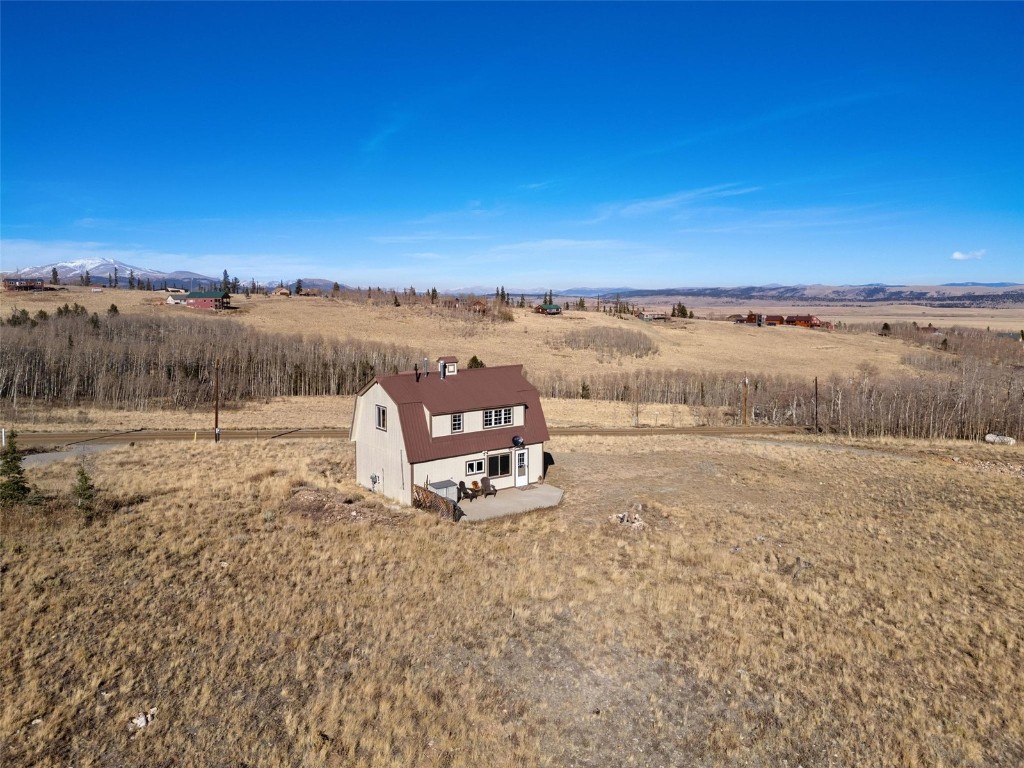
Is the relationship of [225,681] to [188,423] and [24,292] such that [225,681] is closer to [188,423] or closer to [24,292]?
[188,423]

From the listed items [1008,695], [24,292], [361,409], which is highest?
[24,292]

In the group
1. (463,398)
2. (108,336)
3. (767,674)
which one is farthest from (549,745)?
(108,336)

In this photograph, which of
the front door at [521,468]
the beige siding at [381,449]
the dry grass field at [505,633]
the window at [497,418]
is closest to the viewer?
the dry grass field at [505,633]

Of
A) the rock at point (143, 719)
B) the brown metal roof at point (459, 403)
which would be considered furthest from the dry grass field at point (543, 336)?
the rock at point (143, 719)

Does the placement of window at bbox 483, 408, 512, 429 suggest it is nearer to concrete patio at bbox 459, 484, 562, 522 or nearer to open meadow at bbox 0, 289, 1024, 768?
concrete patio at bbox 459, 484, 562, 522

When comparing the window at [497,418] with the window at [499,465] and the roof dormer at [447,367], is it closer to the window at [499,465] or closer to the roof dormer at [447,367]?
the window at [499,465]

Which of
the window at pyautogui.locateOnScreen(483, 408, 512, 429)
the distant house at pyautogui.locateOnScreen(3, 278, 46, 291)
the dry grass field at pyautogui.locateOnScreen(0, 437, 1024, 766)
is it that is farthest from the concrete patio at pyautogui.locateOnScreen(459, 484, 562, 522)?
the distant house at pyautogui.locateOnScreen(3, 278, 46, 291)

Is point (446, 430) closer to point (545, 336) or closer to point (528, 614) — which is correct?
point (528, 614)

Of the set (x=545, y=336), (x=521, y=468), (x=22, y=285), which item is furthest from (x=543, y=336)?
(x=22, y=285)
